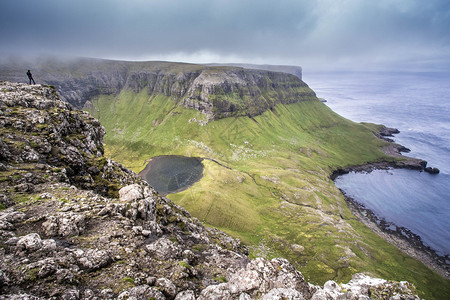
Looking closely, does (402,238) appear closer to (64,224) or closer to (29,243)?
(64,224)

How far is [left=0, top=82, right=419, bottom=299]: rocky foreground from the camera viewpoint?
15156 mm

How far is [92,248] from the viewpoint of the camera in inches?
761

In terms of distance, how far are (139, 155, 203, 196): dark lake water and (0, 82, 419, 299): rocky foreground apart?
107 m

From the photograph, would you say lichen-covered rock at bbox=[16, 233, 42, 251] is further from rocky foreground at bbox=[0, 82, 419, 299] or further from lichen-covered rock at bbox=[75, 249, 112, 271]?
lichen-covered rock at bbox=[75, 249, 112, 271]

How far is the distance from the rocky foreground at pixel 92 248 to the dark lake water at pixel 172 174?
106855 mm

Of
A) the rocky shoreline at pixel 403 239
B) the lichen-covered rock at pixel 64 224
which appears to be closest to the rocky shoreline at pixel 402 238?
the rocky shoreline at pixel 403 239

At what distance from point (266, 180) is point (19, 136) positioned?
503ft

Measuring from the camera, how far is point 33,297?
39.9ft

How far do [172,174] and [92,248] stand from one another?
153 meters

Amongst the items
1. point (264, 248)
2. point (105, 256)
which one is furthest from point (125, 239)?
point (264, 248)

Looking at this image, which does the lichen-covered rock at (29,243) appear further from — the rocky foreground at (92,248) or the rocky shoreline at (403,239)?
the rocky shoreline at (403,239)

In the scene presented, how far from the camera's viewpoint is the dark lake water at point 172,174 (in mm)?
146125

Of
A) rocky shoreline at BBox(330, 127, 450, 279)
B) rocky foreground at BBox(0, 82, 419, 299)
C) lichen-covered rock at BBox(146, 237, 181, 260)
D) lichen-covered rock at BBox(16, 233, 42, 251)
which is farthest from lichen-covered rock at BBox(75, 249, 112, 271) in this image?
rocky shoreline at BBox(330, 127, 450, 279)

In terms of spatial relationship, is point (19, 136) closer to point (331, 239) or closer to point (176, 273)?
point (176, 273)
